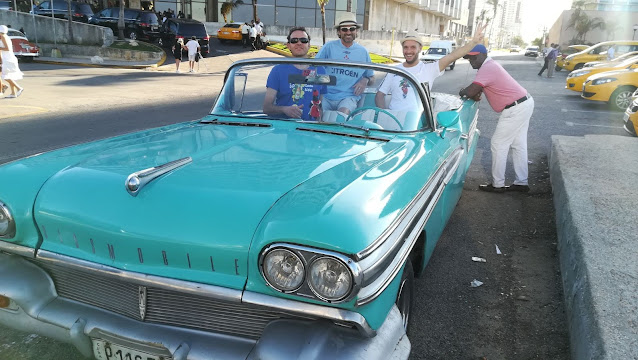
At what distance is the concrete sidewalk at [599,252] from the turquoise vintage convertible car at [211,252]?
0.94 metres

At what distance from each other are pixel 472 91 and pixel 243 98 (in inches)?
111

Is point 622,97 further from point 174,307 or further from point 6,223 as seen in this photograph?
point 6,223

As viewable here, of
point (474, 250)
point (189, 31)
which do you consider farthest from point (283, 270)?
point (189, 31)

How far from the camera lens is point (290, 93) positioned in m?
3.56

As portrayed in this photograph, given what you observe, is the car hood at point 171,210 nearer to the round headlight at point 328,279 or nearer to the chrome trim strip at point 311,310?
the chrome trim strip at point 311,310

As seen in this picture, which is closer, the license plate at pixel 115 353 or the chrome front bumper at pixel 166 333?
the chrome front bumper at pixel 166 333

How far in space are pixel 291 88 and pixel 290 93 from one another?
0.04 meters

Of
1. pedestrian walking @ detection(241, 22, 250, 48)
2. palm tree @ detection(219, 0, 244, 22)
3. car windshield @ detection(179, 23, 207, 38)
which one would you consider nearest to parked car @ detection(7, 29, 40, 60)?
car windshield @ detection(179, 23, 207, 38)

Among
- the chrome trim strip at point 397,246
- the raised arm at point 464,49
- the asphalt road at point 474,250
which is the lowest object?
the asphalt road at point 474,250

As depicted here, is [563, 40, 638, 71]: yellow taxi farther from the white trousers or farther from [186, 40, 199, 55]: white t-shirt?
the white trousers

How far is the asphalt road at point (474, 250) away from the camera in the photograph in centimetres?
282

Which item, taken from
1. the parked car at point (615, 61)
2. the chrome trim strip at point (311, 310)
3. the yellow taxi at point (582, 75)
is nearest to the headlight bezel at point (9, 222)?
the chrome trim strip at point (311, 310)

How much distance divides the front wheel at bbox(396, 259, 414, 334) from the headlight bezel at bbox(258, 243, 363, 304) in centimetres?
67

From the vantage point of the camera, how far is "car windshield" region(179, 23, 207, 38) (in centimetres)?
2411
